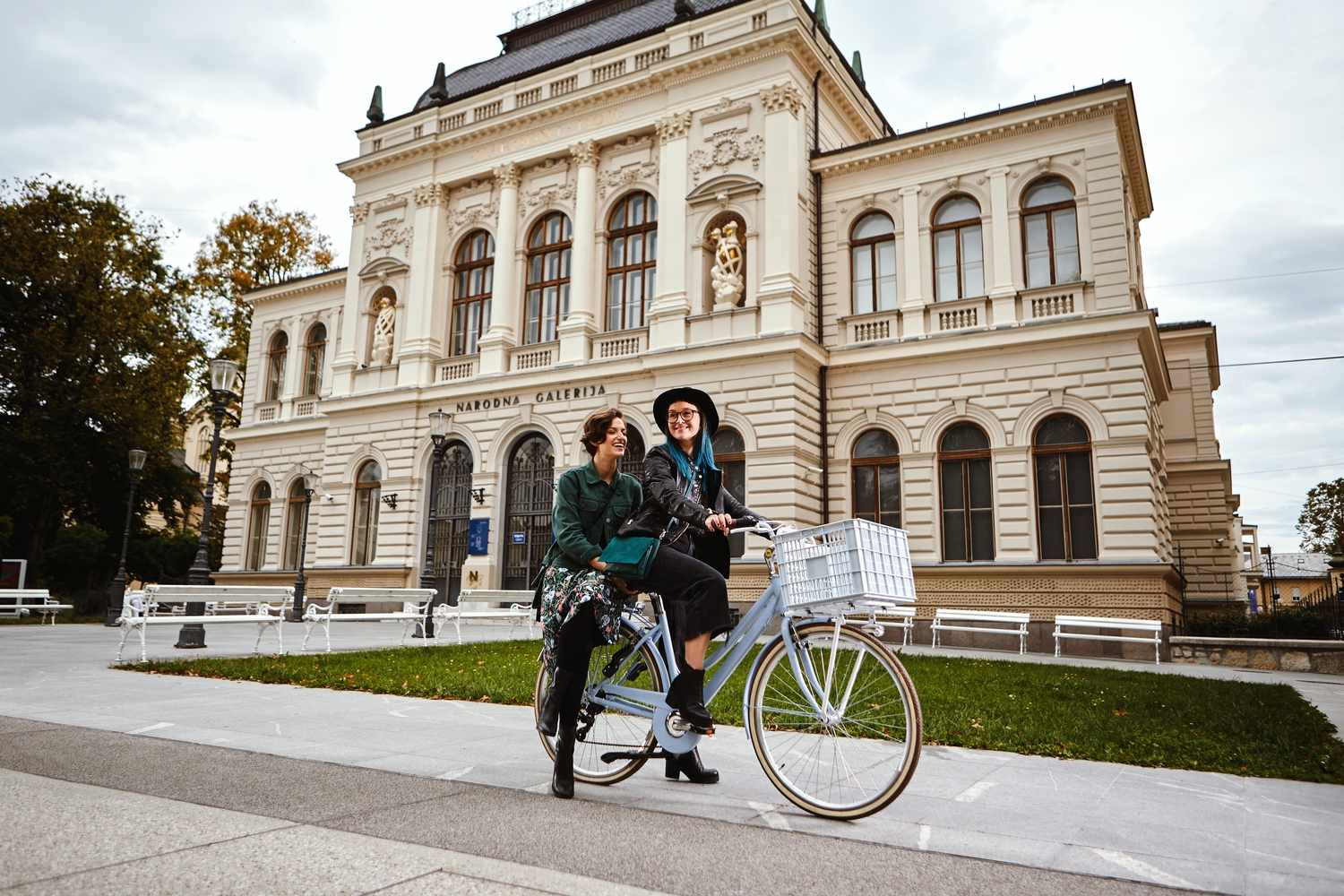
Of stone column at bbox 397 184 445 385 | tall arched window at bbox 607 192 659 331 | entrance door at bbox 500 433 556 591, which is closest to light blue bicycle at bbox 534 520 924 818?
entrance door at bbox 500 433 556 591

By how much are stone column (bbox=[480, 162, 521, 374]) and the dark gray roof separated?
315 cm

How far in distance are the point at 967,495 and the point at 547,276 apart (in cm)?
1263

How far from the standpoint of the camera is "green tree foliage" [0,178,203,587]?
98.0ft

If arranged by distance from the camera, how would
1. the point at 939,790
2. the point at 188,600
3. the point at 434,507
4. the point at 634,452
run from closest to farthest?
1. the point at 939,790
2. the point at 188,600
3. the point at 434,507
4. the point at 634,452

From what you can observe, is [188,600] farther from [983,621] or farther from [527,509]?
[983,621]

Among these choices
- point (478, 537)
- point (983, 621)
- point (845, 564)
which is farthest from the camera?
point (478, 537)

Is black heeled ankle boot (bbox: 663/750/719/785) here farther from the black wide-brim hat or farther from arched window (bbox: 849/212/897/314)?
arched window (bbox: 849/212/897/314)

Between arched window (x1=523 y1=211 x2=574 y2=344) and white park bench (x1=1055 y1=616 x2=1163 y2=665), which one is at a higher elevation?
arched window (x1=523 y1=211 x2=574 y2=344)

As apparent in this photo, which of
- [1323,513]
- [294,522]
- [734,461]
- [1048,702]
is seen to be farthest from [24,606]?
[1323,513]

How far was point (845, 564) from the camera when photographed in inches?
150

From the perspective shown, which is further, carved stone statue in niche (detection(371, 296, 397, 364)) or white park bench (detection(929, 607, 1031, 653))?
carved stone statue in niche (detection(371, 296, 397, 364))

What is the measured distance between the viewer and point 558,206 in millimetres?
24672

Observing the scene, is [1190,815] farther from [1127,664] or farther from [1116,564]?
[1116,564]

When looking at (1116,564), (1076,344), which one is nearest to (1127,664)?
(1116,564)
